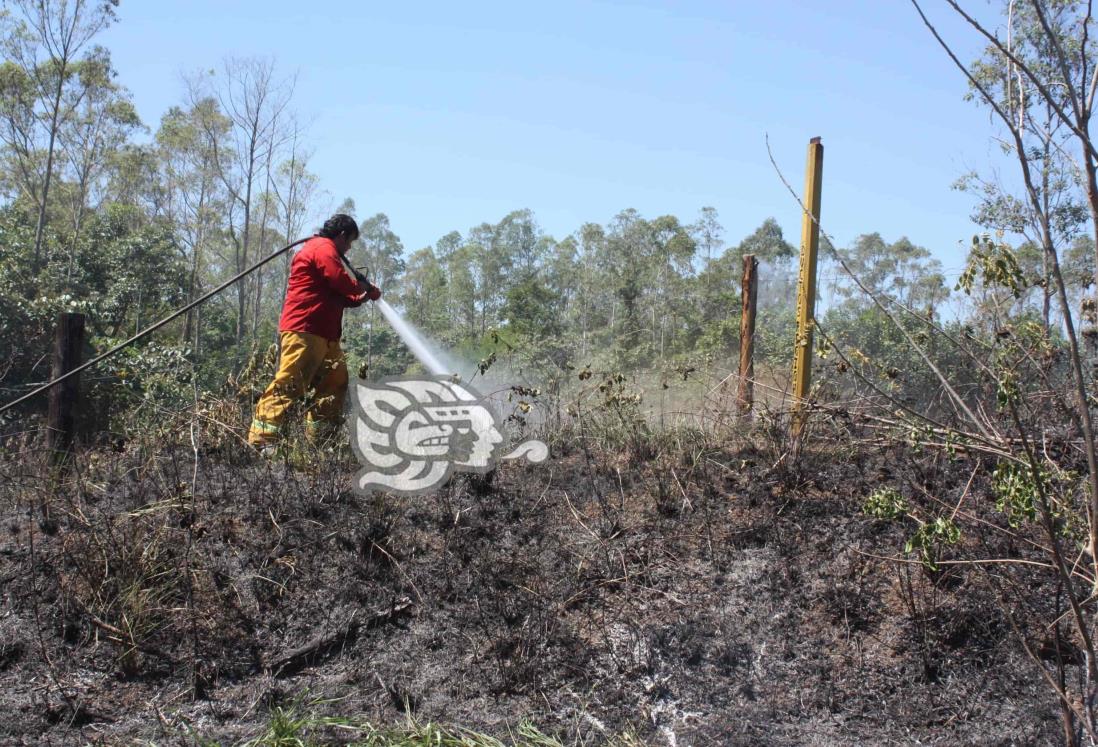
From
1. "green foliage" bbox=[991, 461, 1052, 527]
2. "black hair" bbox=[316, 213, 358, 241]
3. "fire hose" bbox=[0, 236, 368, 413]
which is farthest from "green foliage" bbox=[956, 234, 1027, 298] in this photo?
"black hair" bbox=[316, 213, 358, 241]

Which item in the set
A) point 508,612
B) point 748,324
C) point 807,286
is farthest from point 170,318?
point 807,286

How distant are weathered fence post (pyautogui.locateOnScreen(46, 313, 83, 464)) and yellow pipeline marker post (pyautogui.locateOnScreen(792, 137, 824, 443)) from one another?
4147 mm

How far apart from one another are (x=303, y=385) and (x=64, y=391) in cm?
142

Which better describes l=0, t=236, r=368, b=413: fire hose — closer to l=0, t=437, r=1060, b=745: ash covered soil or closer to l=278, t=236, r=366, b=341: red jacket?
l=278, t=236, r=366, b=341: red jacket

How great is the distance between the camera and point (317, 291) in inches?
208

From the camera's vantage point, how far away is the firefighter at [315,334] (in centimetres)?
511

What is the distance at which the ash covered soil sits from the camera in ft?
11.3

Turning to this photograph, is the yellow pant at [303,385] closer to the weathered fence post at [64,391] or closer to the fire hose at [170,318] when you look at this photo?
the fire hose at [170,318]

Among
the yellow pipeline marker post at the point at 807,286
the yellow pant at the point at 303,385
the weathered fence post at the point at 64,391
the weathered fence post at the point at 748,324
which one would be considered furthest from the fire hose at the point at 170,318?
the yellow pipeline marker post at the point at 807,286

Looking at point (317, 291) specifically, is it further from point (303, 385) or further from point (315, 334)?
point (303, 385)

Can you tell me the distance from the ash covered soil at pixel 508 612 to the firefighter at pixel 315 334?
17.6 inches

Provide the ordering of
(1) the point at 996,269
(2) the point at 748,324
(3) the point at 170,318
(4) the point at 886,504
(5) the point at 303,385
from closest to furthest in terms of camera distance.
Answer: (1) the point at 996,269 < (4) the point at 886,504 < (3) the point at 170,318 < (5) the point at 303,385 < (2) the point at 748,324

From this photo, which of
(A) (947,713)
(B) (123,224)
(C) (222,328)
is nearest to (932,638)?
(A) (947,713)

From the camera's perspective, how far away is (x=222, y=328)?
93.7ft
